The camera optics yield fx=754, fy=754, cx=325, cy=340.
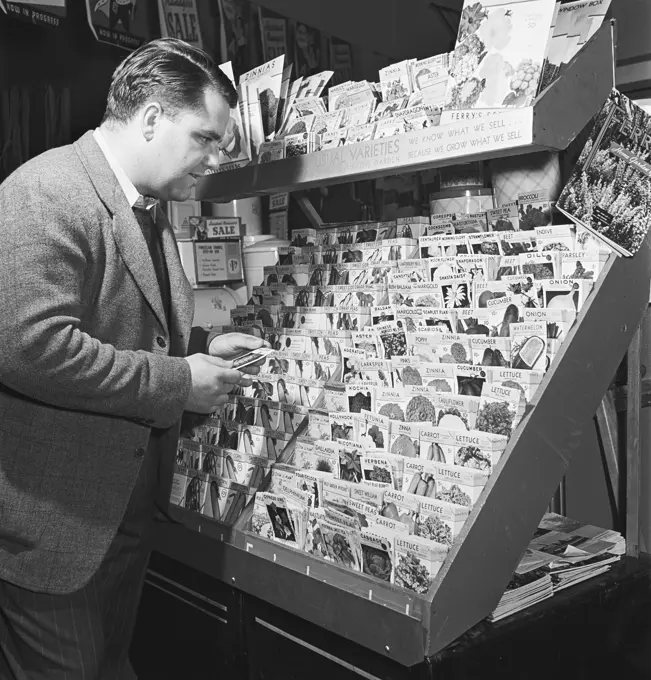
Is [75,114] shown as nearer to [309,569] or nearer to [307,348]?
[307,348]

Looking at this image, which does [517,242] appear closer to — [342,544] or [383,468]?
[383,468]

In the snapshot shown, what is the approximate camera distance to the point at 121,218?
1622mm

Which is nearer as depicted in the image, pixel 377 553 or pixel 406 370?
pixel 377 553

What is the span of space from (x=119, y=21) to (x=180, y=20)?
44 centimetres

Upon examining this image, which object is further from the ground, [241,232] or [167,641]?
[241,232]

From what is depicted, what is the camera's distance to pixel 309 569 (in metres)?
1.77

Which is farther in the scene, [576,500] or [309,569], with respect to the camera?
[576,500]

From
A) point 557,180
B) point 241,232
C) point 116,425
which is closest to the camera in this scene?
point 116,425

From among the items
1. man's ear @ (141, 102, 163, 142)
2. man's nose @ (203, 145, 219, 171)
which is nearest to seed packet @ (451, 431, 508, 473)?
man's nose @ (203, 145, 219, 171)

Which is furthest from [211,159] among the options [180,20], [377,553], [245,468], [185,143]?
[180,20]

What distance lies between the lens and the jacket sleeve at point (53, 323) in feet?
4.59

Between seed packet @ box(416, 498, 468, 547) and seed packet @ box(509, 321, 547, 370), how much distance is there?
1.26 ft

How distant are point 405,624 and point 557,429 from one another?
560 mm

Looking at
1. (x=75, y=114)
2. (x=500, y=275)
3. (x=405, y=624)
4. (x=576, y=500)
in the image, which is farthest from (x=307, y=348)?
(x=75, y=114)
